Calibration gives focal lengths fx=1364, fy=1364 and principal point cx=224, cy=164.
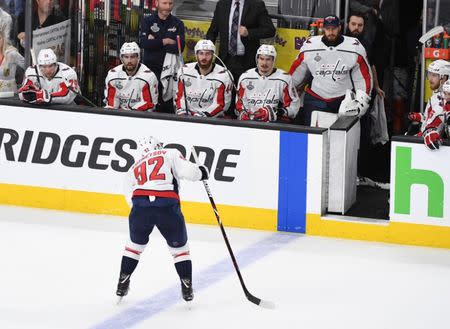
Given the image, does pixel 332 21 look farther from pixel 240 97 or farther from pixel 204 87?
pixel 204 87

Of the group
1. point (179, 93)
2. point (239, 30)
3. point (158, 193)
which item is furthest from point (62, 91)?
point (158, 193)

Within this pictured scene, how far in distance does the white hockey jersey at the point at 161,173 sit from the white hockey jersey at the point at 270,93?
299 cm

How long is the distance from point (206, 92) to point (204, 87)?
0.05 metres

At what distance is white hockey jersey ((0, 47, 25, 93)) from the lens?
528 inches

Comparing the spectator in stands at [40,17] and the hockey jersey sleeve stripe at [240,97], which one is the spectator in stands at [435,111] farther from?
the spectator in stands at [40,17]

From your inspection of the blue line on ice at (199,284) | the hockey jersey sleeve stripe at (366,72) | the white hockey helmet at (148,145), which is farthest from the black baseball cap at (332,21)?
the white hockey helmet at (148,145)

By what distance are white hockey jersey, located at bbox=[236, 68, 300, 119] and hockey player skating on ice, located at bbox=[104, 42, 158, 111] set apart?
0.85 metres

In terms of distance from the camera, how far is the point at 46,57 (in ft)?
40.9

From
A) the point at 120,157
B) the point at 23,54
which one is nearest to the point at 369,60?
the point at 120,157

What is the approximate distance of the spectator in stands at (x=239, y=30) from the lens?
12641 millimetres

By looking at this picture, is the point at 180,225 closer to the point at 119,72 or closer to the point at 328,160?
the point at 328,160

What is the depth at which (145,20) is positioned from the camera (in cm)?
1290

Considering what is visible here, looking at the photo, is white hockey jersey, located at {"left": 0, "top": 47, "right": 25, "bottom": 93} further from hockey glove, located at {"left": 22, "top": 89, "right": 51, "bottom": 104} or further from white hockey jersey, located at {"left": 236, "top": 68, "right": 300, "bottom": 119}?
white hockey jersey, located at {"left": 236, "top": 68, "right": 300, "bottom": 119}

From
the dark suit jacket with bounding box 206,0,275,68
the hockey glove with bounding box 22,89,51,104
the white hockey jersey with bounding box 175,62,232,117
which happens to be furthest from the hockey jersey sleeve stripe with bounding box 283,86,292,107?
the hockey glove with bounding box 22,89,51,104
